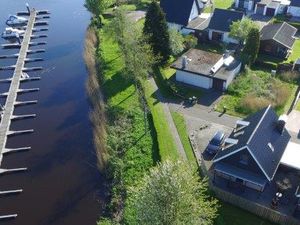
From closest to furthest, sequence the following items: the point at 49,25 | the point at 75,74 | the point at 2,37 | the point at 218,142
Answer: the point at 218,142
the point at 75,74
the point at 2,37
the point at 49,25

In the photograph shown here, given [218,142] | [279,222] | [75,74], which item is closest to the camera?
[279,222]

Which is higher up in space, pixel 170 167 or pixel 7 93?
pixel 170 167

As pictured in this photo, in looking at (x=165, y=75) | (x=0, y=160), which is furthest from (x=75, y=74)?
(x=0, y=160)

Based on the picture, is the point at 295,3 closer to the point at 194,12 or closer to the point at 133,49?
the point at 194,12

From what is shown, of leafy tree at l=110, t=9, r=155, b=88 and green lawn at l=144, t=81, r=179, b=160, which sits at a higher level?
leafy tree at l=110, t=9, r=155, b=88

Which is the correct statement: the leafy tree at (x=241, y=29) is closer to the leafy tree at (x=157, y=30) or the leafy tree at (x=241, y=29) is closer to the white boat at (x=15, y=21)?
the leafy tree at (x=157, y=30)

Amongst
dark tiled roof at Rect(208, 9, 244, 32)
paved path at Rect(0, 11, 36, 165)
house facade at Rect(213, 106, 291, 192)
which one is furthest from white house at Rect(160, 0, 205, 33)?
house facade at Rect(213, 106, 291, 192)

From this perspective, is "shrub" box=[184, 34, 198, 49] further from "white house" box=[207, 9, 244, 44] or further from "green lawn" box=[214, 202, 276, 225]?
"green lawn" box=[214, 202, 276, 225]

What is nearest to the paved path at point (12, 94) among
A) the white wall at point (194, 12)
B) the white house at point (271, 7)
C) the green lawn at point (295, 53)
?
the white wall at point (194, 12)

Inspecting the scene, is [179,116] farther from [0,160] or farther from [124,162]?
[0,160]
